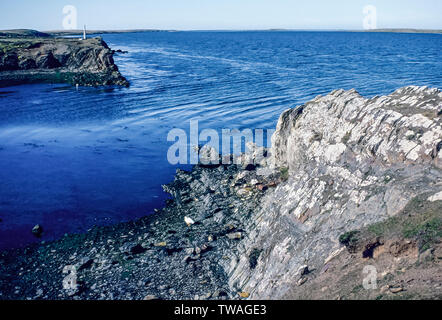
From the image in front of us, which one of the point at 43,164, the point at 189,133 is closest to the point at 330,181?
the point at 189,133

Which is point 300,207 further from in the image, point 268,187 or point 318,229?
point 268,187

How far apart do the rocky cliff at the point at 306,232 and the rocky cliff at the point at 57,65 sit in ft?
201

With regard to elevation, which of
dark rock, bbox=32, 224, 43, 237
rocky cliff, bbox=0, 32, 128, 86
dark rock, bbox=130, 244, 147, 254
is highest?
rocky cliff, bbox=0, 32, 128, 86

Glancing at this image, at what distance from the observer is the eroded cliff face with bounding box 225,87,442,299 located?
14.5 metres

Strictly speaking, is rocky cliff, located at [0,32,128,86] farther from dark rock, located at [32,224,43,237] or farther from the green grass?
the green grass

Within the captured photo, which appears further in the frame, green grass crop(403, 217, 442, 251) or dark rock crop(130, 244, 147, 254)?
dark rock crop(130, 244, 147, 254)

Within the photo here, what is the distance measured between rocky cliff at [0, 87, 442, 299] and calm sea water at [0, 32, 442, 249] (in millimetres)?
4417

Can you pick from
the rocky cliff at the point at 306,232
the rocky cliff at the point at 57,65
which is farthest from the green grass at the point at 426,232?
the rocky cliff at the point at 57,65

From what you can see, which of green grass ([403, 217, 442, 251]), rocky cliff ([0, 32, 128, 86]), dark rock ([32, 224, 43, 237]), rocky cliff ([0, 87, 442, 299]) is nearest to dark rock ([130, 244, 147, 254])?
rocky cliff ([0, 87, 442, 299])

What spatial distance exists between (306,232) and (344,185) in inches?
128

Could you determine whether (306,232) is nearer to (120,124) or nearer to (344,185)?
(344,185)

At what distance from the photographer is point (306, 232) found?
54.8ft

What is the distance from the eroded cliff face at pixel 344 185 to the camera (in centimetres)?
1454

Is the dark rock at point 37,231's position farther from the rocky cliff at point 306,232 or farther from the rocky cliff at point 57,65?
the rocky cliff at point 57,65
